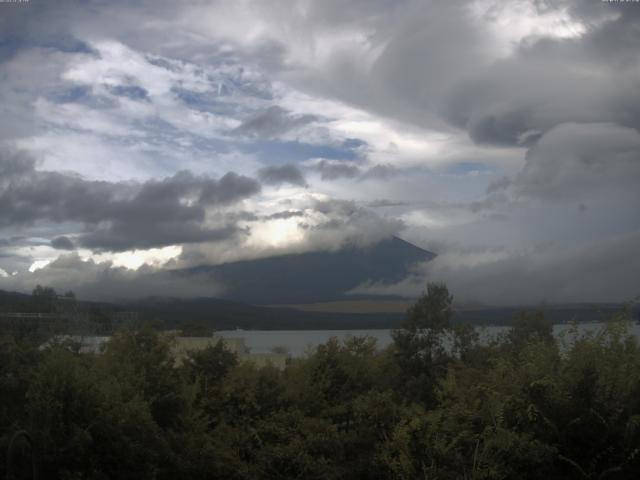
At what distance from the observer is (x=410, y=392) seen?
2834 centimetres

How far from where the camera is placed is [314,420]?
17.9 meters

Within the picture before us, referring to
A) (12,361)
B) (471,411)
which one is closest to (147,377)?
(12,361)

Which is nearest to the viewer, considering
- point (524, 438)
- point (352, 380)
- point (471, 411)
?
point (524, 438)

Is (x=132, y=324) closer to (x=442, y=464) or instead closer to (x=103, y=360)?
(x=103, y=360)

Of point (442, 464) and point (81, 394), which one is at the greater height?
point (81, 394)

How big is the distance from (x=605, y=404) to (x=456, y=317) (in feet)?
83.3

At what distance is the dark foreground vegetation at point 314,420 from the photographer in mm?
13375

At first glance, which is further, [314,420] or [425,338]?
[425,338]

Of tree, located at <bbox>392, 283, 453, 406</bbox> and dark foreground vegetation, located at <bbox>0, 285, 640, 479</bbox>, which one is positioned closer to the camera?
dark foreground vegetation, located at <bbox>0, 285, 640, 479</bbox>

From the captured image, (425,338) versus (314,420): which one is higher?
(425,338)

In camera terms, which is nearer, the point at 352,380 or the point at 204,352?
the point at 352,380

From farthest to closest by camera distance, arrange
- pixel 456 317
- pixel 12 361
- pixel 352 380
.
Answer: pixel 456 317 < pixel 352 380 < pixel 12 361

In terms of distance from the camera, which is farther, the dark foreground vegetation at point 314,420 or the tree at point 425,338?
the tree at point 425,338

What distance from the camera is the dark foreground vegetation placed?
13.4m
